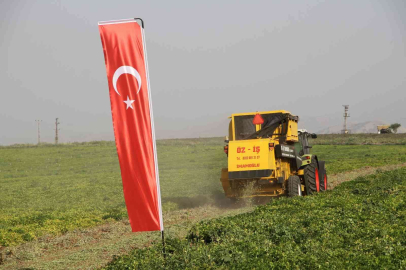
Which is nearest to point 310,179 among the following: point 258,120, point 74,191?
point 258,120

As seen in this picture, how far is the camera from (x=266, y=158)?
15641mm

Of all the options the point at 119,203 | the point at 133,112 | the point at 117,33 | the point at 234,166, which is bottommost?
the point at 119,203

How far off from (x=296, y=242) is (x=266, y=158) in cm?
671

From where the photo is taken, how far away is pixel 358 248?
26.7 ft

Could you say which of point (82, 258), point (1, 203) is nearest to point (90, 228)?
point (82, 258)

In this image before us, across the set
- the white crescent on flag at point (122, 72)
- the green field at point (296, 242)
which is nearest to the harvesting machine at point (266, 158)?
the green field at point (296, 242)

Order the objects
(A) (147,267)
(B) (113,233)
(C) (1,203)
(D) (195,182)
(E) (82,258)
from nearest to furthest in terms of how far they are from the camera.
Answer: (A) (147,267)
(E) (82,258)
(B) (113,233)
(C) (1,203)
(D) (195,182)

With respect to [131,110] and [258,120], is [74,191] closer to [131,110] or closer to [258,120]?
[258,120]

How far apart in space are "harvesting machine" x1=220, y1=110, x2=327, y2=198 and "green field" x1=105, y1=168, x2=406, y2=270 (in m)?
3.48

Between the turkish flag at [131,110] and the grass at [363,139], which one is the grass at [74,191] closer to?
the turkish flag at [131,110]

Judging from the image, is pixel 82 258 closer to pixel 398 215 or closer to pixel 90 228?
pixel 90 228

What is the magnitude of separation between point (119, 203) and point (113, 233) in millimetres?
7383

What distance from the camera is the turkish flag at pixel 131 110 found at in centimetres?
812

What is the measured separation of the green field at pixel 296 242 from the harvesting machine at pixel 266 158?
3.48 meters
